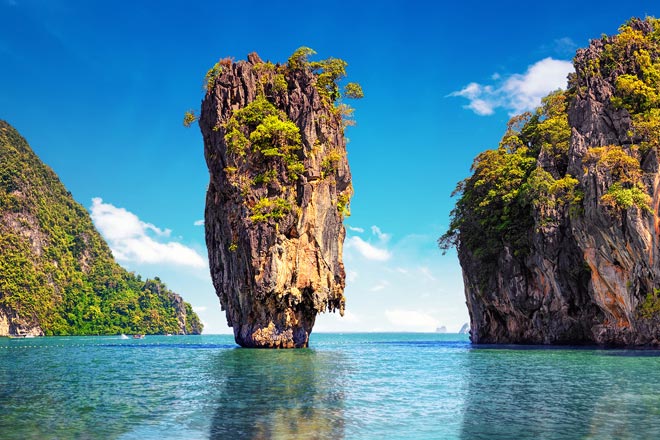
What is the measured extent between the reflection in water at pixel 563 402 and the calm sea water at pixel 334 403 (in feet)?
0.11

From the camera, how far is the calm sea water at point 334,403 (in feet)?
39.2

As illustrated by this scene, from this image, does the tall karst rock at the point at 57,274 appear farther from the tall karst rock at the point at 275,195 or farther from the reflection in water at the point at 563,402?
the reflection in water at the point at 563,402

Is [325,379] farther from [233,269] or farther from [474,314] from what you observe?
[474,314]

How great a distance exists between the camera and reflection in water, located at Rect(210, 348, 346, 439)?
39.1ft

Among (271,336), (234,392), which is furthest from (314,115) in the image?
(234,392)

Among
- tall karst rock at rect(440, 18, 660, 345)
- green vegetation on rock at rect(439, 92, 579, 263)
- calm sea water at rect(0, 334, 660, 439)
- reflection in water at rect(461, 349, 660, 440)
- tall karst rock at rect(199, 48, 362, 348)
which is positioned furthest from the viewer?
green vegetation on rock at rect(439, 92, 579, 263)

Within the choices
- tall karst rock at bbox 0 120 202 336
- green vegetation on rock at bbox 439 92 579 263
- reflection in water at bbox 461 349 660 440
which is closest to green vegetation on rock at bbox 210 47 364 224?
green vegetation on rock at bbox 439 92 579 263

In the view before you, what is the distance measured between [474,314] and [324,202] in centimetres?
2488

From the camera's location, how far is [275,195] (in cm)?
4259

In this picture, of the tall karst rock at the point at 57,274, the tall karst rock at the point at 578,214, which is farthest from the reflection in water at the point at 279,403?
the tall karst rock at the point at 57,274

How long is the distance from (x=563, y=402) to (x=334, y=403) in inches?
236

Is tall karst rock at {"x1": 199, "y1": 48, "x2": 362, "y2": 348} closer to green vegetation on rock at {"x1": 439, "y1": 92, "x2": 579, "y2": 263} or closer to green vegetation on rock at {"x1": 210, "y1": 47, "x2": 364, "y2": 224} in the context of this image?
green vegetation on rock at {"x1": 210, "y1": 47, "x2": 364, "y2": 224}

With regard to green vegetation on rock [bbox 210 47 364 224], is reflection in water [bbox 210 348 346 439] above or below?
below

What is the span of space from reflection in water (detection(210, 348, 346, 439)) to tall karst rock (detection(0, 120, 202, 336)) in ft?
314
